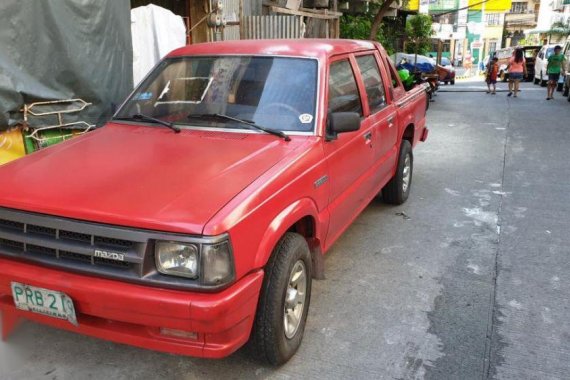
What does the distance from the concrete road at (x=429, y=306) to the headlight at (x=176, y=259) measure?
0.86 metres

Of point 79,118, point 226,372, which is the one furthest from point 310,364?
point 79,118

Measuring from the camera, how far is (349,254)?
14.9 ft

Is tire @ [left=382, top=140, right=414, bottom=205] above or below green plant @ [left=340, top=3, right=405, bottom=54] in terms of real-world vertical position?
below

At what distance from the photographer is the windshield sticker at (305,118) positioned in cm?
342

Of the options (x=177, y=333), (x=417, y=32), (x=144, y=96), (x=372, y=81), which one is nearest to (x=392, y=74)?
(x=372, y=81)

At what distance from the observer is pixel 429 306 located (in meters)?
3.64

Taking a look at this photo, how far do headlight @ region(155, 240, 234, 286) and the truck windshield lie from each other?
52.5 inches

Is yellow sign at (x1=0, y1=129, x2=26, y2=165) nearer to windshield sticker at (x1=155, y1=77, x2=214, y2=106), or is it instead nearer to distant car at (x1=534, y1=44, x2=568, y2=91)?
windshield sticker at (x1=155, y1=77, x2=214, y2=106)

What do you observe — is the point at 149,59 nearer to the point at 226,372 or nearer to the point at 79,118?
the point at 79,118

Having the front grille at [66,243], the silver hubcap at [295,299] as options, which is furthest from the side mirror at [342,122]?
the front grille at [66,243]

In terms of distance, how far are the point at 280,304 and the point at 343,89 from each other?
1.93 metres

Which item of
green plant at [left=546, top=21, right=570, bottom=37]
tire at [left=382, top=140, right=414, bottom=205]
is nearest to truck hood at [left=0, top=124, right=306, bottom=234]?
tire at [left=382, top=140, right=414, bottom=205]

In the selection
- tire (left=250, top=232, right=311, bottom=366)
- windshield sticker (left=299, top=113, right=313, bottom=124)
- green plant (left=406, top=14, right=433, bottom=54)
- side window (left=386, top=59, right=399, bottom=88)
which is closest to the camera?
tire (left=250, top=232, right=311, bottom=366)

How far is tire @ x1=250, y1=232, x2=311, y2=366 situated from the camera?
8.74 ft
